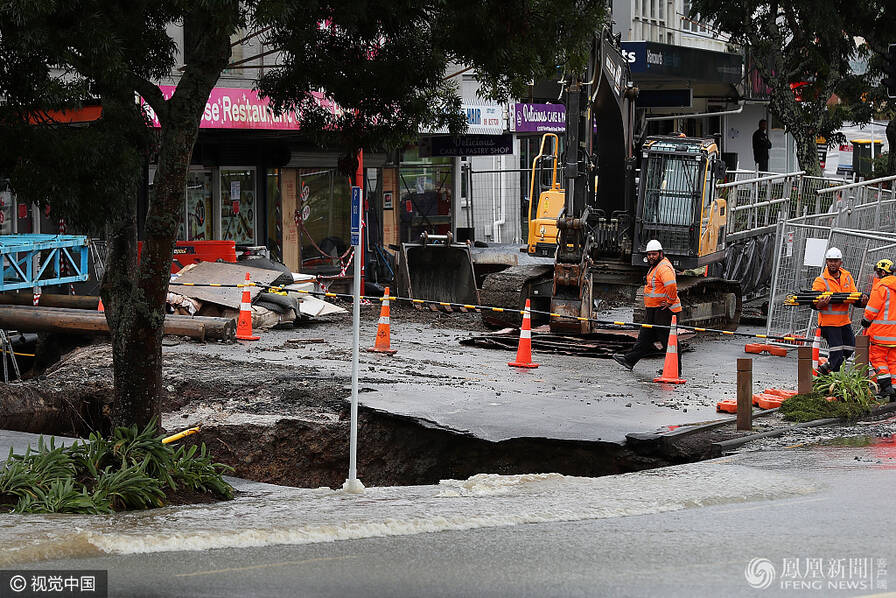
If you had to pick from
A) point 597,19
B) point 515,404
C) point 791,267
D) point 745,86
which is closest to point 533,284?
point 791,267

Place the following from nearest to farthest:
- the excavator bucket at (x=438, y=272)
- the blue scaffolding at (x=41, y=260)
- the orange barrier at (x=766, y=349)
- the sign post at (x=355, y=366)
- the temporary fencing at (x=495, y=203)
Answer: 1. the sign post at (x=355, y=366)
2. the orange barrier at (x=766, y=349)
3. the blue scaffolding at (x=41, y=260)
4. the excavator bucket at (x=438, y=272)
5. the temporary fencing at (x=495, y=203)

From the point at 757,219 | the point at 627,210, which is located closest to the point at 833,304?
the point at 627,210

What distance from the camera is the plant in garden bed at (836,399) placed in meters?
13.3

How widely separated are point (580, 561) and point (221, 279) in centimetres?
1387

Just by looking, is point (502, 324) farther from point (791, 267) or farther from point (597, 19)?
point (597, 19)

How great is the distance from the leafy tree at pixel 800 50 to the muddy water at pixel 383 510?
898 inches

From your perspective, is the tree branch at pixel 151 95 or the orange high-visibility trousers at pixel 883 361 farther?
the orange high-visibility trousers at pixel 883 361

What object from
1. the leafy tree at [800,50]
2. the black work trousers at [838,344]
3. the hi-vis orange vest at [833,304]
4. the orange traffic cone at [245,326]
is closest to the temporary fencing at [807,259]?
the hi-vis orange vest at [833,304]

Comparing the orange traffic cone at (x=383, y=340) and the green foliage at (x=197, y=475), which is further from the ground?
the orange traffic cone at (x=383, y=340)

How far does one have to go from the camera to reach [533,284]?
69.0 feet

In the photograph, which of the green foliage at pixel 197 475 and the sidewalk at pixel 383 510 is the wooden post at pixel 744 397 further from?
the green foliage at pixel 197 475

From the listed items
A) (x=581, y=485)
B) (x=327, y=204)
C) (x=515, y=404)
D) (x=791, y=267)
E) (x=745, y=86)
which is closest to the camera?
(x=581, y=485)

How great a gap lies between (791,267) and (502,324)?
4.92 metres

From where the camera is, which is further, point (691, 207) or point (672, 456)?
point (691, 207)
